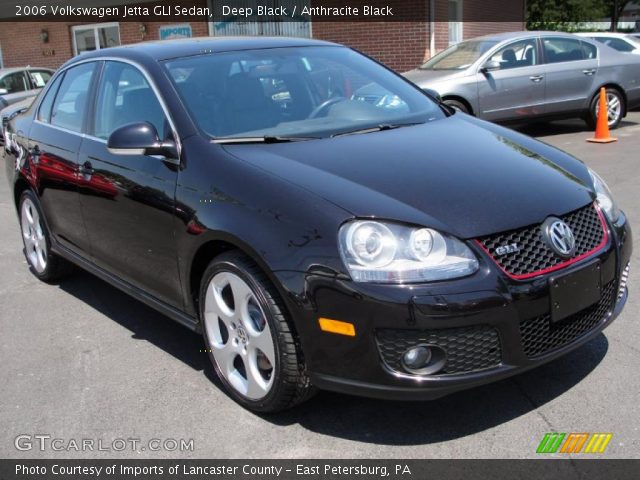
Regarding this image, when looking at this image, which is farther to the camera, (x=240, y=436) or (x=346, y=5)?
(x=346, y=5)

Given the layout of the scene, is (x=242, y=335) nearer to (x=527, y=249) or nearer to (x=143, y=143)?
(x=143, y=143)

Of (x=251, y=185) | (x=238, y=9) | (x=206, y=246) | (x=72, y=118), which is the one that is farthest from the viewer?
(x=238, y=9)

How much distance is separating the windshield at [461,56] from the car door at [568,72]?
93 cm

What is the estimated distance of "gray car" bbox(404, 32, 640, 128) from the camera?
1035cm

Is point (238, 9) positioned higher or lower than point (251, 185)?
higher

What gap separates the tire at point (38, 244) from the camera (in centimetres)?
511

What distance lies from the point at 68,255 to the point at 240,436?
7.31 ft

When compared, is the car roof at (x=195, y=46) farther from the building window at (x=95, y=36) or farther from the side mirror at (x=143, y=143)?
the building window at (x=95, y=36)

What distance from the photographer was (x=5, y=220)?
7.56 m

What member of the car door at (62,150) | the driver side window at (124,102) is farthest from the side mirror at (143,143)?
the car door at (62,150)

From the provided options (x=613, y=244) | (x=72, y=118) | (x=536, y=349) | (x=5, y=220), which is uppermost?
(x=72, y=118)

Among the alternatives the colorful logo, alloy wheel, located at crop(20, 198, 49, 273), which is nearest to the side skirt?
alloy wheel, located at crop(20, 198, 49, 273)
